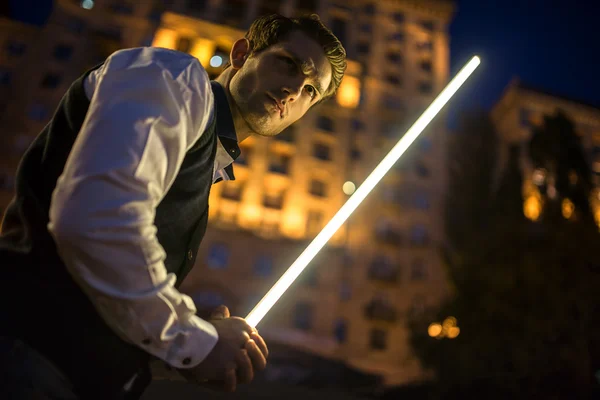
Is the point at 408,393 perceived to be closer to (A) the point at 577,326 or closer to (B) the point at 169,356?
(A) the point at 577,326

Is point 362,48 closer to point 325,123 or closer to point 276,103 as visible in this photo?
point 325,123

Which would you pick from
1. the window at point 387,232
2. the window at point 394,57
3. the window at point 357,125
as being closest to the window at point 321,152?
the window at point 357,125

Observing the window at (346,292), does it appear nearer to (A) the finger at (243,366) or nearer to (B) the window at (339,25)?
(B) the window at (339,25)

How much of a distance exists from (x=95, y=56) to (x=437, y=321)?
28267 mm

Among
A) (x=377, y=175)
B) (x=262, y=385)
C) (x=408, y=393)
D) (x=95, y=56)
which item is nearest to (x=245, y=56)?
(x=377, y=175)

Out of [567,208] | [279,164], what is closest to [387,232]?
[279,164]

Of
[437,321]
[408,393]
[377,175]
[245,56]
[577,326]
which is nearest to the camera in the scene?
[377,175]

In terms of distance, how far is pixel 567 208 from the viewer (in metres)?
15.3

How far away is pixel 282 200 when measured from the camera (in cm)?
2644

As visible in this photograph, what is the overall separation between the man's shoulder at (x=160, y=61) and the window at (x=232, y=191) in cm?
2413

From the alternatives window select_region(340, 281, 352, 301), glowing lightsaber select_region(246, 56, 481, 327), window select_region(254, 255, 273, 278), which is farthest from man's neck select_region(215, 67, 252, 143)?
window select_region(340, 281, 352, 301)

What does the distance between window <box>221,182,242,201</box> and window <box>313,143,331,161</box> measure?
596cm

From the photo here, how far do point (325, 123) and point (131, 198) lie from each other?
2956 cm

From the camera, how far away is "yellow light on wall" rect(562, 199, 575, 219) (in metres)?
15.0
